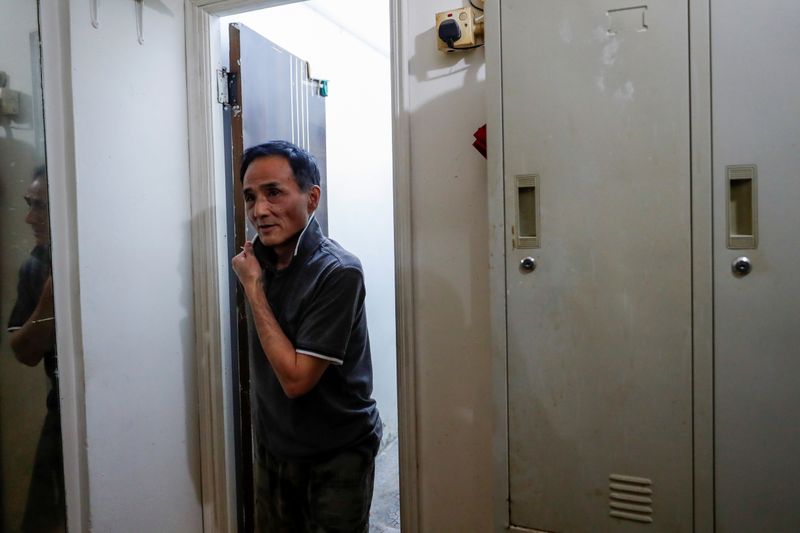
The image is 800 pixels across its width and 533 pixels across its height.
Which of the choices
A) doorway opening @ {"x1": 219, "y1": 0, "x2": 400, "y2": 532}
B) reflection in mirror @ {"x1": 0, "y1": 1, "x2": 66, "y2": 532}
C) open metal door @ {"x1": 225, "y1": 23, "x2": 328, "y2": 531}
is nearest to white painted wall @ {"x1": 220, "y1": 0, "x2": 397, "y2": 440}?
doorway opening @ {"x1": 219, "y1": 0, "x2": 400, "y2": 532}

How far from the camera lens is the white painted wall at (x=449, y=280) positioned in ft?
4.94

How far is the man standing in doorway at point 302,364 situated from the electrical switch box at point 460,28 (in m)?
0.59

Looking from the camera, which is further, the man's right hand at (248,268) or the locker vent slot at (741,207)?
the man's right hand at (248,268)

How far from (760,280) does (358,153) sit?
2.29 metres

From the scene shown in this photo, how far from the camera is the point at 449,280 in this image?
1.55 metres

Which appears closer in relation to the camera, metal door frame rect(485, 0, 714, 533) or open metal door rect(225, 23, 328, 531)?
metal door frame rect(485, 0, 714, 533)

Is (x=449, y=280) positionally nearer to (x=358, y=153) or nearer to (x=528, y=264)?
(x=528, y=264)

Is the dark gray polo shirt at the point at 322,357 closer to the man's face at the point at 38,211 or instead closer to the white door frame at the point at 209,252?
the white door frame at the point at 209,252

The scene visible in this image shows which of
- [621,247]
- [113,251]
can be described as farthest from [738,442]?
[113,251]

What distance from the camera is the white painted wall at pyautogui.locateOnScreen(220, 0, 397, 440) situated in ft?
7.95

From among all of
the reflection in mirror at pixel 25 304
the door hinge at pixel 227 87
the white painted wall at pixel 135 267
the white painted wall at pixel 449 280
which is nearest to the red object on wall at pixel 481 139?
the white painted wall at pixel 449 280

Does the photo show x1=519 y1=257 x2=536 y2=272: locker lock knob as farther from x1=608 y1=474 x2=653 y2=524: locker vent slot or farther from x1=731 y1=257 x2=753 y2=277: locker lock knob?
x1=608 y1=474 x2=653 y2=524: locker vent slot

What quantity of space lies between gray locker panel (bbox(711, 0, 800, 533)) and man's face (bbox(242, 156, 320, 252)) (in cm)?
113

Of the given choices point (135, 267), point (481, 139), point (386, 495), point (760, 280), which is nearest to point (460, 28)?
point (481, 139)
